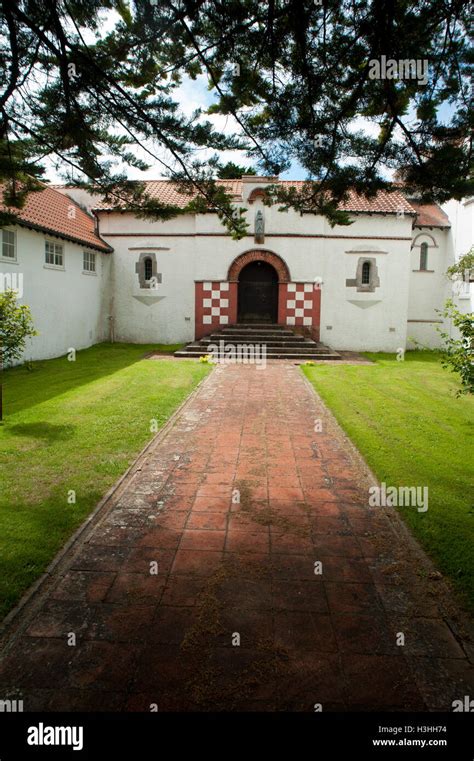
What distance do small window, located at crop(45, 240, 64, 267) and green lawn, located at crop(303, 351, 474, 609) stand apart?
8810 millimetres

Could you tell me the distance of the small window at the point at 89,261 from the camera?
17298mm

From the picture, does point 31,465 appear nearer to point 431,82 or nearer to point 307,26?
point 307,26

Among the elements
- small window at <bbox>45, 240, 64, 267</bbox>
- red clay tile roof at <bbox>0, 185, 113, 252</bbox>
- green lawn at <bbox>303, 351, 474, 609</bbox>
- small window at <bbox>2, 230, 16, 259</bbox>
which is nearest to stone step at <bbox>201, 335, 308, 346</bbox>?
green lawn at <bbox>303, 351, 474, 609</bbox>

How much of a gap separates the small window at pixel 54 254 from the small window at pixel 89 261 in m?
1.69

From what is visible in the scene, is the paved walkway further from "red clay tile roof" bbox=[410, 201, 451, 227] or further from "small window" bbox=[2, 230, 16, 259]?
"red clay tile roof" bbox=[410, 201, 451, 227]

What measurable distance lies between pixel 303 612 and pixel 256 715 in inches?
34.8

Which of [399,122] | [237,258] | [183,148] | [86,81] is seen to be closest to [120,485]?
[183,148]

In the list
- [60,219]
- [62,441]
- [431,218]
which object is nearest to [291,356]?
[60,219]

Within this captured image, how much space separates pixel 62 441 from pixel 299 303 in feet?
43.6

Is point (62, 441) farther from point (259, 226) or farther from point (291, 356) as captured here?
point (259, 226)

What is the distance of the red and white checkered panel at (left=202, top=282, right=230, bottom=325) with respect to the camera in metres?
18.3

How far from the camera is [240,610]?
315 cm

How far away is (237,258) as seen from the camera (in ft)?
59.4

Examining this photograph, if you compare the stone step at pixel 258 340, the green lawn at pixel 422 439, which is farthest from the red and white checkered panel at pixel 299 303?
the green lawn at pixel 422 439
